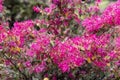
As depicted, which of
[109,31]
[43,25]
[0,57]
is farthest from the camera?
[43,25]

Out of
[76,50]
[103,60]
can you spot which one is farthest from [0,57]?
[103,60]

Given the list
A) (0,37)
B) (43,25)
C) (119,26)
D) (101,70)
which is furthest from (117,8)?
(0,37)

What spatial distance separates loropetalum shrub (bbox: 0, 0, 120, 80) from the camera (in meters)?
3.15

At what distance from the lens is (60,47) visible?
321 cm

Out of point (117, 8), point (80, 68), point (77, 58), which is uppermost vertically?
point (117, 8)

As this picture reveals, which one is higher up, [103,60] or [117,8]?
[117,8]

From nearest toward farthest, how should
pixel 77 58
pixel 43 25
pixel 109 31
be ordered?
1. pixel 77 58
2. pixel 109 31
3. pixel 43 25

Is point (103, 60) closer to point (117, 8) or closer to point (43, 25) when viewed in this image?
point (117, 8)

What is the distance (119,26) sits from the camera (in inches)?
138

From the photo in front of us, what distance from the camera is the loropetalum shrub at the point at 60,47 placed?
3.15 meters

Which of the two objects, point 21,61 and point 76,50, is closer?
point 76,50

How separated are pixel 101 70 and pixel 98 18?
0.59 meters

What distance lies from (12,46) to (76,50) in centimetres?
55

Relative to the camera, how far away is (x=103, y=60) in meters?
3.18
